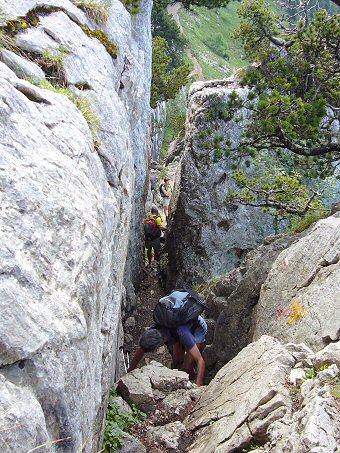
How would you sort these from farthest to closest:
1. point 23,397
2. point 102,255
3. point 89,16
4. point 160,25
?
point 160,25, point 89,16, point 102,255, point 23,397

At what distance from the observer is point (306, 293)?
8828 mm

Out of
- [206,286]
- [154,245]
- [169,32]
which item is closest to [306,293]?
[206,286]

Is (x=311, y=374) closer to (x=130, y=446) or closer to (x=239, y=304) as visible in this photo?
(x=130, y=446)

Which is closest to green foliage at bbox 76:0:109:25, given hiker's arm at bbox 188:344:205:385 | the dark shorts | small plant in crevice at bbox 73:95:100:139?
small plant in crevice at bbox 73:95:100:139

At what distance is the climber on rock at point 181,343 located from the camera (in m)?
9.48

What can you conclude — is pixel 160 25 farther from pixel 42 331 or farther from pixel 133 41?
pixel 42 331

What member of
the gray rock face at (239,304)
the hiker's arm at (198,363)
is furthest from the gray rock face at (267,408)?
the gray rock face at (239,304)

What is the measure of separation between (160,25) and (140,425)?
42.1m

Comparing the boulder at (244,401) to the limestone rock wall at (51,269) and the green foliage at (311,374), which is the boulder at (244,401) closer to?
the green foliage at (311,374)

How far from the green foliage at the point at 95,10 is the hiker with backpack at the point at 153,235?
34.4 ft

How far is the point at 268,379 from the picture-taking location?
20.3 feet

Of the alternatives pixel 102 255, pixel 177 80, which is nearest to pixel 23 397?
pixel 102 255

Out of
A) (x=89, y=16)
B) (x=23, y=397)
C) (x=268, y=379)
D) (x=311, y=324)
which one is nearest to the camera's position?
(x=23, y=397)

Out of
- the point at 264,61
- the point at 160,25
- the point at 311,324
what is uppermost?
the point at 160,25
